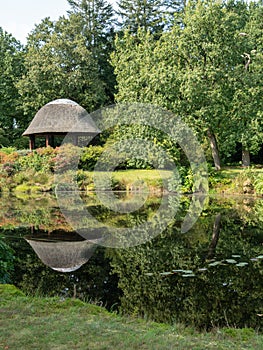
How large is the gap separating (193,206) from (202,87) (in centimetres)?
744

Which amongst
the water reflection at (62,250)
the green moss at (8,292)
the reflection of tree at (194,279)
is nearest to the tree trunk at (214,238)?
the reflection of tree at (194,279)

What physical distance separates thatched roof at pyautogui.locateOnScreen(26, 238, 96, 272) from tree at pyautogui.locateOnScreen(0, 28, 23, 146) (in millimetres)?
25552

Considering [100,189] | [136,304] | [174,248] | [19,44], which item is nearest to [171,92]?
[100,189]

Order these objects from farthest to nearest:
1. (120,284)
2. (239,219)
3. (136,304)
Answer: (239,219) < (120,284) < (136,304)

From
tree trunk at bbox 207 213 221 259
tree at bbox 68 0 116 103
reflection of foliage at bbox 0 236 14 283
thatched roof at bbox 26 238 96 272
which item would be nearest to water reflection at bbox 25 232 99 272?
thatched roof at bbox 26 238 96 272

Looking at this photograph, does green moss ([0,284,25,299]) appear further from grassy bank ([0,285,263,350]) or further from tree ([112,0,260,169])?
tree ([112,0,260,169])

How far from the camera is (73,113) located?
28844 mm

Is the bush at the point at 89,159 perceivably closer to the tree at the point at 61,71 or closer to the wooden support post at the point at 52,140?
the wooden support post at the point at 52,140

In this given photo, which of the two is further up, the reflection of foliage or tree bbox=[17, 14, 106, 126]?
tree bbox=[17, 14, 106, 126]

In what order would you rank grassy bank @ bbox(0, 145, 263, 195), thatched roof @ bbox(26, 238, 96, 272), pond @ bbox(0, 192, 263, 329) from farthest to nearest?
grassy bank @ bbox(0, 145, 263, 195), thatched roof @ bbox(26, 238, 96, 272), pond @ bbox(0, 192, 263, 329)

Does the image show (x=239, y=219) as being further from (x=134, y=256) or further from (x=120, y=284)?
(x=120, y=284)

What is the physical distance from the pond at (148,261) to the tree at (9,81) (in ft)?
70.0

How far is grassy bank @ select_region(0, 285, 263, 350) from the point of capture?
12.1ft

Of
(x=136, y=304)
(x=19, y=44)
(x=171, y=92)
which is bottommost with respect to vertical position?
(x=136, y=304)
